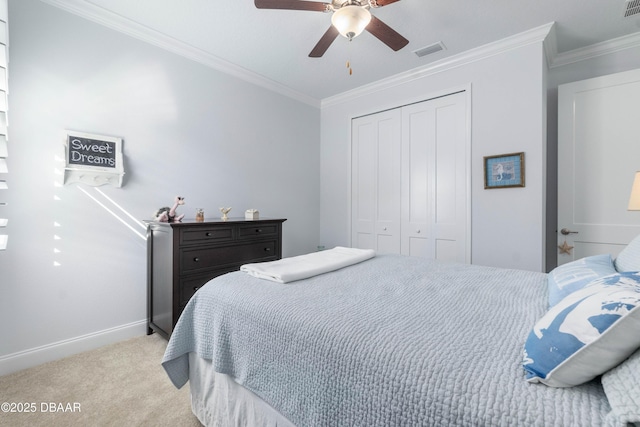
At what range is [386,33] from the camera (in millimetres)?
2035

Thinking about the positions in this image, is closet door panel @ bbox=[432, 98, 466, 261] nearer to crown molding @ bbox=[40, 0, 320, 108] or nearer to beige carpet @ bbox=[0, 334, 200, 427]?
crown molding @ bbox=[40, 0, 320, 108]

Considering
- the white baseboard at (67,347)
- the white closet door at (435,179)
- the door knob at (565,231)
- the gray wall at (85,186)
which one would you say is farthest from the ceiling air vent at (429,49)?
the white baseboard at (67,347)

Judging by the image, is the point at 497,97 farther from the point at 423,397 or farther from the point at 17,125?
the point at 17,125

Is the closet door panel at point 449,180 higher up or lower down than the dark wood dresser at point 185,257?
higher up

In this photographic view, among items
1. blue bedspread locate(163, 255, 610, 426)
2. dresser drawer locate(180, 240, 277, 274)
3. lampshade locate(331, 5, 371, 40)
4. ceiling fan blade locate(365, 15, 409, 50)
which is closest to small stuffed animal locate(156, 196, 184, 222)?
dresser drawer locate(180, 240, 277, 274)

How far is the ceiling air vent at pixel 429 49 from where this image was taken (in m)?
2.86

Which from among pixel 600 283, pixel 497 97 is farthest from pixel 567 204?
pixel 600 283

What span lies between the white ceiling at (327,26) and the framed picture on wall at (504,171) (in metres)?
1.14

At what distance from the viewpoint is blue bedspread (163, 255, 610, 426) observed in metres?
0.66

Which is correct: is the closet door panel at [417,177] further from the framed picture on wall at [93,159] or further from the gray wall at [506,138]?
the framed picture on wall at [93,159]

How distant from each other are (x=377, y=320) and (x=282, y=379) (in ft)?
1.33

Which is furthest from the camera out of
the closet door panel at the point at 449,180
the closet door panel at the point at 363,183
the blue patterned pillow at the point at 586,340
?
the closet door panel at the point at 363,183

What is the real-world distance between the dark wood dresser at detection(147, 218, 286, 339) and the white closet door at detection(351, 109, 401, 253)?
5.41ft

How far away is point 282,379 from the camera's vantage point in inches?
40.9
